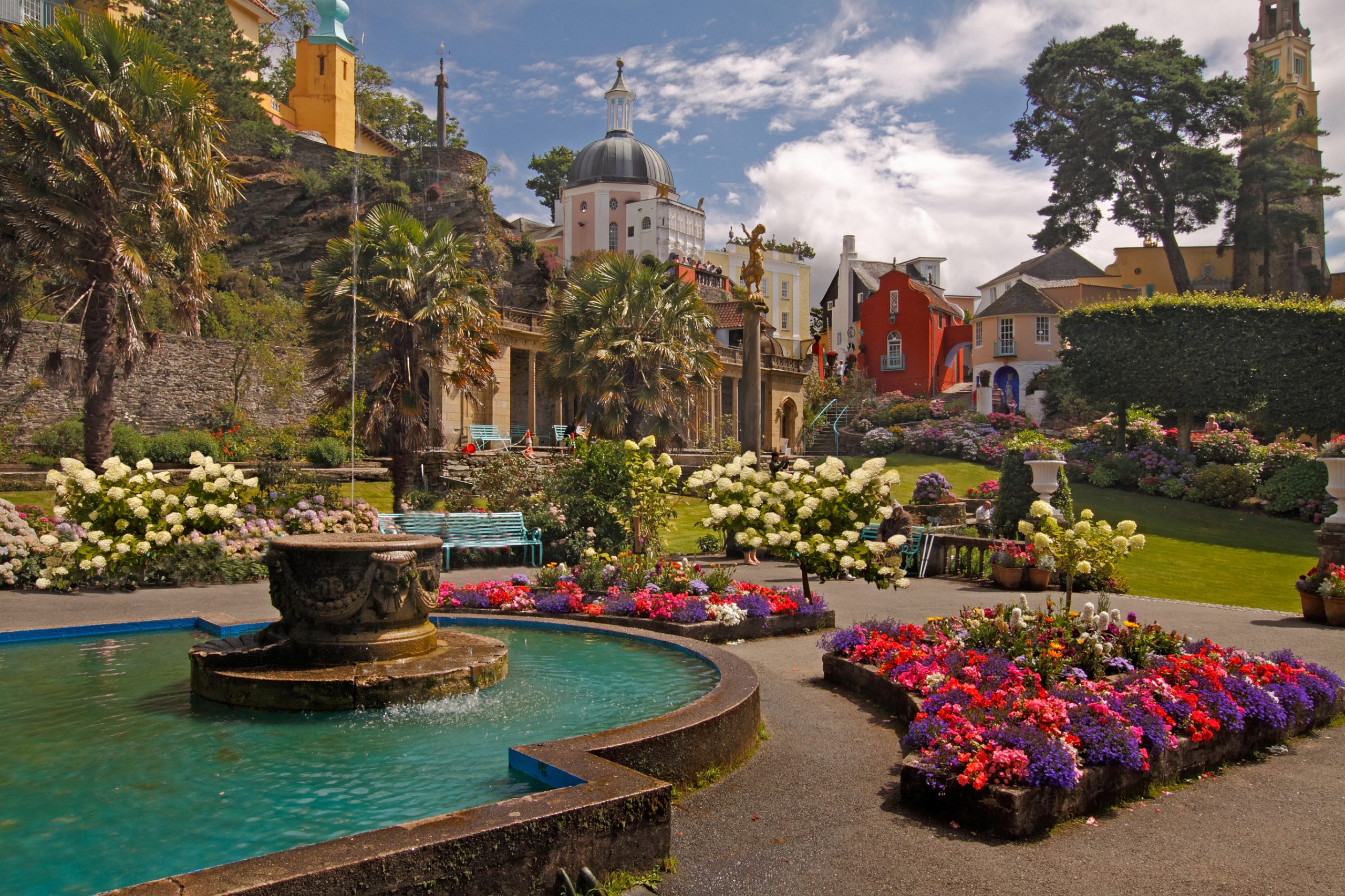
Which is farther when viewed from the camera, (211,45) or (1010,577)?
(211,45)

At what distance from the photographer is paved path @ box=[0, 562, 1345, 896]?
4035 millimetres

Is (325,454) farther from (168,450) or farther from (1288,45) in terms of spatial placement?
(1288,45)

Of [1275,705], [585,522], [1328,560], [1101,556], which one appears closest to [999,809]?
[1275,705]

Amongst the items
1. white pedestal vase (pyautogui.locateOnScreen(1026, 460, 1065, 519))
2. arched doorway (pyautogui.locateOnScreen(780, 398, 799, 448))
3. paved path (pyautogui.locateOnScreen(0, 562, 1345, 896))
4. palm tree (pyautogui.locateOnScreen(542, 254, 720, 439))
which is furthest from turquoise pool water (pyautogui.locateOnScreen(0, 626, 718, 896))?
arched doorway (pyautogui.locateOnScreen(780, 398, 799, 448))

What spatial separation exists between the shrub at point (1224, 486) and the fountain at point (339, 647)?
30.0 metres

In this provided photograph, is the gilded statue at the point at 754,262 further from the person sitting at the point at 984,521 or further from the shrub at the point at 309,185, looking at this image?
the shrub at the point at 309,185

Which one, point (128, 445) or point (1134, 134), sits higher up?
point (1134, 134)

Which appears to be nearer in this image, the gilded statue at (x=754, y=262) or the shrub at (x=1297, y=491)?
the gilded statue at (x=754, y=262)

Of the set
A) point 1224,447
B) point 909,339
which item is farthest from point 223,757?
point 909,339

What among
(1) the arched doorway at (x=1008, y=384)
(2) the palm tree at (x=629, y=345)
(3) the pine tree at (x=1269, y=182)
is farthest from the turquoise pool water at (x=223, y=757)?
(3) the pine tree at (x=1269, y=182)

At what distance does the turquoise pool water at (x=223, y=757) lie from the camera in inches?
159

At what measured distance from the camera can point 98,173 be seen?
17.2 metres

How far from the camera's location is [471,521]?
1709cm

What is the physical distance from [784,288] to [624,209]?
16071 millimetres
